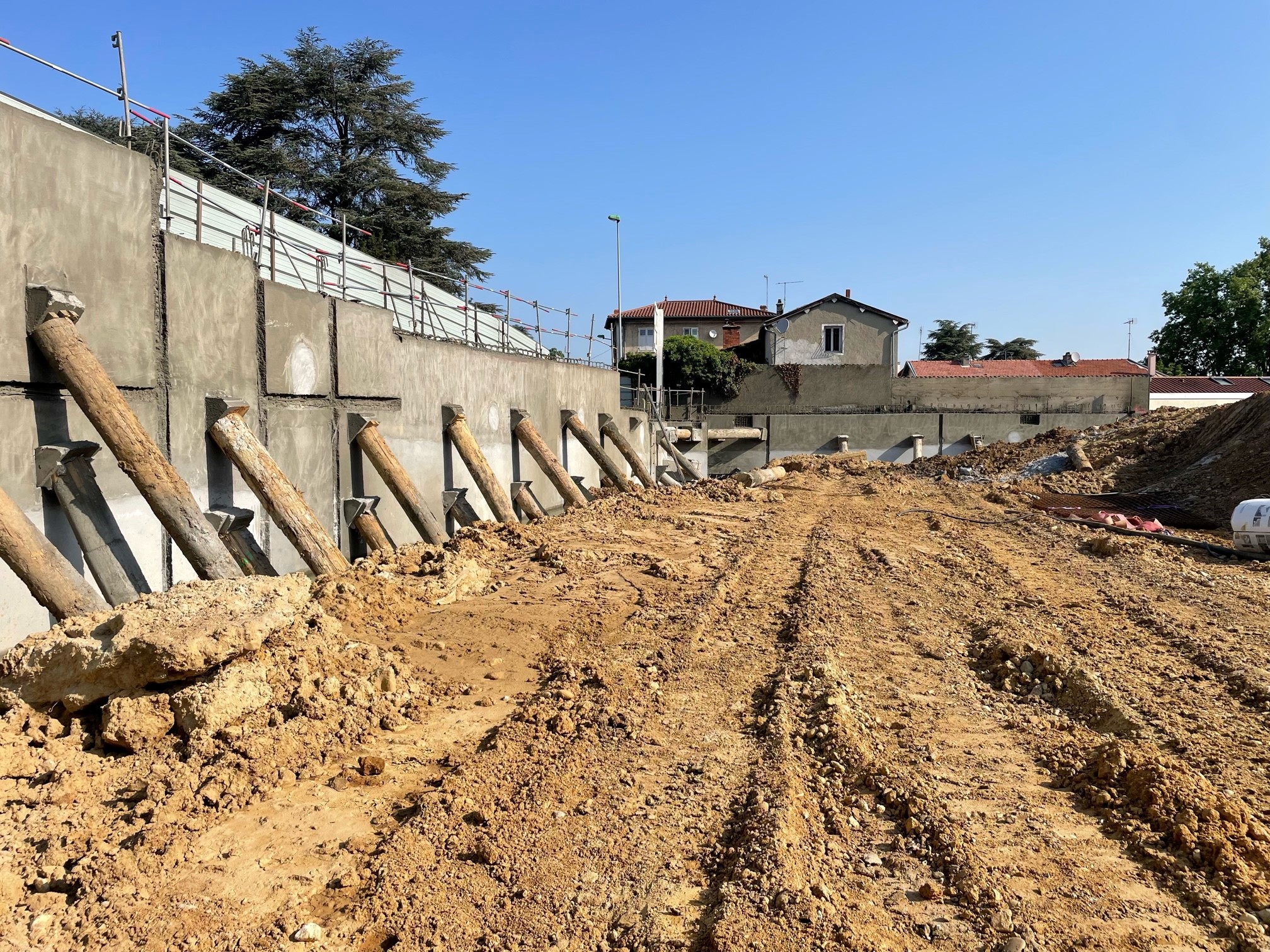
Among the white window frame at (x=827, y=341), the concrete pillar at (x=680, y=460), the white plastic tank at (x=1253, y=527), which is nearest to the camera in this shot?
the white plastic tank at (x=1253, y=527)

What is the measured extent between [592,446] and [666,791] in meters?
12.5

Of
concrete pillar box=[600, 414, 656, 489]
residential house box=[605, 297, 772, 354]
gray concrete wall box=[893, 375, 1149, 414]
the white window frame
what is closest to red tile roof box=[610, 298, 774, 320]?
residential house box=[605, 297, 772, 354]

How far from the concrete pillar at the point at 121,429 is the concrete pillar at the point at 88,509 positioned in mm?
216

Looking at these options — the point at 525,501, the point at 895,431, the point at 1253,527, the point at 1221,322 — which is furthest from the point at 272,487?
the point at 1221,322

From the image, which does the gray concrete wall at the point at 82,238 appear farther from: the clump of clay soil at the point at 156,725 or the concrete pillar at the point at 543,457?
the concrete pillar at the point at 543,457

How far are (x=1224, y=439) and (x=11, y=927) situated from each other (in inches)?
881

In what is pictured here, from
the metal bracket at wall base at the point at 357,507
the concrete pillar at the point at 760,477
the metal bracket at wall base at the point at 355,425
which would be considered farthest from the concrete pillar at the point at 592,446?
the metal bracket at wall base at the point at 357,507

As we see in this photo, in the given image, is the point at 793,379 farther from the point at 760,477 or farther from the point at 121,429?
the point at 121,429

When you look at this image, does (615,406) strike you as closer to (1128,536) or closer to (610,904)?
(1128,536)

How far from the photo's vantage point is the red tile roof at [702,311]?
50.2 meters

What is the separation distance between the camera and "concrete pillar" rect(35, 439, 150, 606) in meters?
5.43

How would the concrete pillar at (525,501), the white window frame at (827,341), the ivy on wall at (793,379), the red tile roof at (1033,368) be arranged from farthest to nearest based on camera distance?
the red tile roof at (1033,368) → the white window frame at (827,341) → the ivy on wall at (793,379) → the concrete pillar at (525,501)

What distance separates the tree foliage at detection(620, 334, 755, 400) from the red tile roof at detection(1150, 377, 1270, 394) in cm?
2144

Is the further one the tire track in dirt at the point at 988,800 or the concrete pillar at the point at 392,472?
the concrete pillar at the point at 392,472
